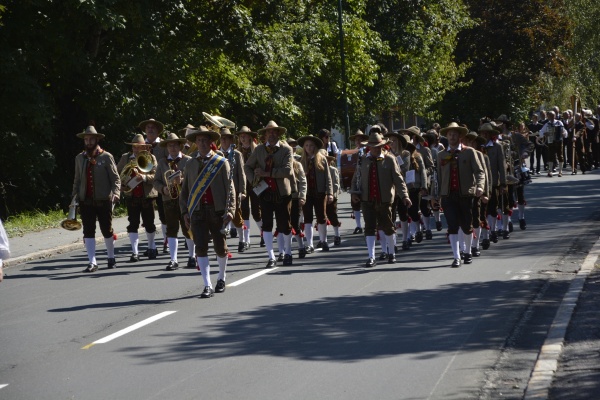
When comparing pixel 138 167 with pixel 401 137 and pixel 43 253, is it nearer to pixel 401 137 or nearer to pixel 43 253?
pixel 43 253

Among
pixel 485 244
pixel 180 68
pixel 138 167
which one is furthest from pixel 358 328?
pixel 180 68

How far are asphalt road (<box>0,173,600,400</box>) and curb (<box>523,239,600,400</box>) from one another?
0.12 meters

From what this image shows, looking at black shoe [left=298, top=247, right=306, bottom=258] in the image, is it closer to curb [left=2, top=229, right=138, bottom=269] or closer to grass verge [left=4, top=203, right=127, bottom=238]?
curb [left=2, top=229, right=138, bottom=269]

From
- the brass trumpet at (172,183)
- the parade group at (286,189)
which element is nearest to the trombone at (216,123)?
the parade group at (286,189)

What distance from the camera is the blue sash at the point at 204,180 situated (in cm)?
1338

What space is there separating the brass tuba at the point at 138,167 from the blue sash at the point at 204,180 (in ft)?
14.8

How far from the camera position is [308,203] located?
59.9ft

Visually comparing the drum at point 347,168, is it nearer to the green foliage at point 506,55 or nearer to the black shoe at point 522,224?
the black shoe at point 522,224

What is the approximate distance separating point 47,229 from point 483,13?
40.6 metres

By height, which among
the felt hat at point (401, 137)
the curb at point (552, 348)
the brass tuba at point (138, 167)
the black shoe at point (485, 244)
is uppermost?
the felt hat at point (401, 137)

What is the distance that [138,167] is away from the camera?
1788cm

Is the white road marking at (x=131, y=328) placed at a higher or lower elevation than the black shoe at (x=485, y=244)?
lower

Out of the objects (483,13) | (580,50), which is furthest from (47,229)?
(580,50)

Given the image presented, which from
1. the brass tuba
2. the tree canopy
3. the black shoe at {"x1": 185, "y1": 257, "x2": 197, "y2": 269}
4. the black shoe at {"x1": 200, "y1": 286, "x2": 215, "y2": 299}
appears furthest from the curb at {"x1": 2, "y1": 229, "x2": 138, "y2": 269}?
the tree canopy
